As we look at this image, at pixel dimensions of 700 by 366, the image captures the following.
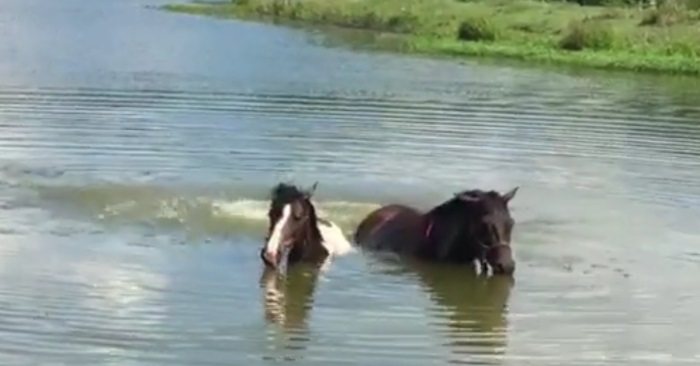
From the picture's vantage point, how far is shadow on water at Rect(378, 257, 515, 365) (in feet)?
41.7

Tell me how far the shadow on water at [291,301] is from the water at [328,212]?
40 mm

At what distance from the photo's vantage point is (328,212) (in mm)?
18719

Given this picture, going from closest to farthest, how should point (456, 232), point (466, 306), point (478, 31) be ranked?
1. point (466, 306)
2. point (456, 232)
3. point (478, 31)

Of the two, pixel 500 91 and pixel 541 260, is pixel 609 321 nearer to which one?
pixel 541 260

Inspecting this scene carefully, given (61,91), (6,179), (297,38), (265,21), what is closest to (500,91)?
(61,91)

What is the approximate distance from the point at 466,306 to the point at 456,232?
143cm

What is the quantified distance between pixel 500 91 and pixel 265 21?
32.8 m

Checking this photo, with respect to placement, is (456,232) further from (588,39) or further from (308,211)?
(588,39)

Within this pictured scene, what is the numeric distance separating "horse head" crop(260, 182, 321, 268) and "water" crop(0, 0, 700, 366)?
0.27 m

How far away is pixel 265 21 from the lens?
217 ft

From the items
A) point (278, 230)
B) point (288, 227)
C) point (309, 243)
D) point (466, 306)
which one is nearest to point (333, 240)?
point (309, 243)

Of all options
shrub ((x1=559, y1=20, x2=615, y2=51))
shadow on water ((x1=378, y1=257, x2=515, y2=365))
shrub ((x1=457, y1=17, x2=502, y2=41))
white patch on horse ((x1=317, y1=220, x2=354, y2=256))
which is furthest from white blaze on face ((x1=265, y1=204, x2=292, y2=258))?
shrub ((x1=457, y1=17, x2=502, y2=41))


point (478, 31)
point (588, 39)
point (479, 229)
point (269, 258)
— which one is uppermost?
point (479, 229)

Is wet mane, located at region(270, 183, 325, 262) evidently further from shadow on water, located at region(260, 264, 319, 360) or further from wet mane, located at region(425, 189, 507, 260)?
wet mane, located at region(425, 189, 507, 260)
